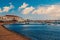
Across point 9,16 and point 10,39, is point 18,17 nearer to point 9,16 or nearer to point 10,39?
point 9,16

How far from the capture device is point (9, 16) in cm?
1304

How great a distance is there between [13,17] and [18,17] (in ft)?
1.46

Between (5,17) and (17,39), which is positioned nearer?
(17,39)

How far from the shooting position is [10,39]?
8461 millimetres

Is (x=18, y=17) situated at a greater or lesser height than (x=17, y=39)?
greater

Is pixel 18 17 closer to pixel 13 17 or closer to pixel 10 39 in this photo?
pixel 13 17

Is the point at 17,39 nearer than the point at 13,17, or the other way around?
the point at 17,39

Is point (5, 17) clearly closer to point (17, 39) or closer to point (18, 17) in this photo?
point (18, 17)

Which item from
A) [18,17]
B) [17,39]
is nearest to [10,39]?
[17,39]

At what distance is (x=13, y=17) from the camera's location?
42.4 feet

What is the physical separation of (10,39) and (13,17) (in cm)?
461

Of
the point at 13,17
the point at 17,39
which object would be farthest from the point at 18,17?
the point at 17,39

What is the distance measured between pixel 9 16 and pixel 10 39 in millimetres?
4759

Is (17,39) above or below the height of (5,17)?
below
